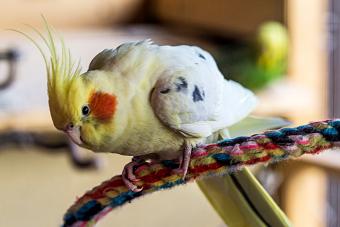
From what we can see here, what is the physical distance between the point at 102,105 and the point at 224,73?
0.64 m

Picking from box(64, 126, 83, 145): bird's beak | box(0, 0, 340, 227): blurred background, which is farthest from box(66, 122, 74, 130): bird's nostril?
box(0, 0, 340, 227): blurred background

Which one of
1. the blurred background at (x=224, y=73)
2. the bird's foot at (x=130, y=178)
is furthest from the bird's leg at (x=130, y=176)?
the blurred background at (x=224, y=73)

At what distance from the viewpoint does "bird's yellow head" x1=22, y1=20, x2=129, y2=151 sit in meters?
0.35

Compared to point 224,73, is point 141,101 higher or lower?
higher

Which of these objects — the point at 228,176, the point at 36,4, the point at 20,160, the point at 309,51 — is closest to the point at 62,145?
the point at 20,160

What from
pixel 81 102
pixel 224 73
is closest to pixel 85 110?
pixel 81 102

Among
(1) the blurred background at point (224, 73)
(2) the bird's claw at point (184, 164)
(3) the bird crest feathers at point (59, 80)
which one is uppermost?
(3) the bird crest feathers at point (59, 80)

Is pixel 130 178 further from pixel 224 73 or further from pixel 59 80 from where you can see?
pixel 224 73

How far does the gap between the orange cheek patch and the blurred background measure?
1.49 ft

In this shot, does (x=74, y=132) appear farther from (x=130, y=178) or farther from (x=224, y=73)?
(x=224, y=73)

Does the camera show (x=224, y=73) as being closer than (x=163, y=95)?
No

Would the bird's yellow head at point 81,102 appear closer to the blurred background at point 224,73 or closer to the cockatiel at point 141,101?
the cockatiel at point 141,101

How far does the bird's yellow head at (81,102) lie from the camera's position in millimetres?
349

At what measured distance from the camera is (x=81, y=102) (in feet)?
1.16
